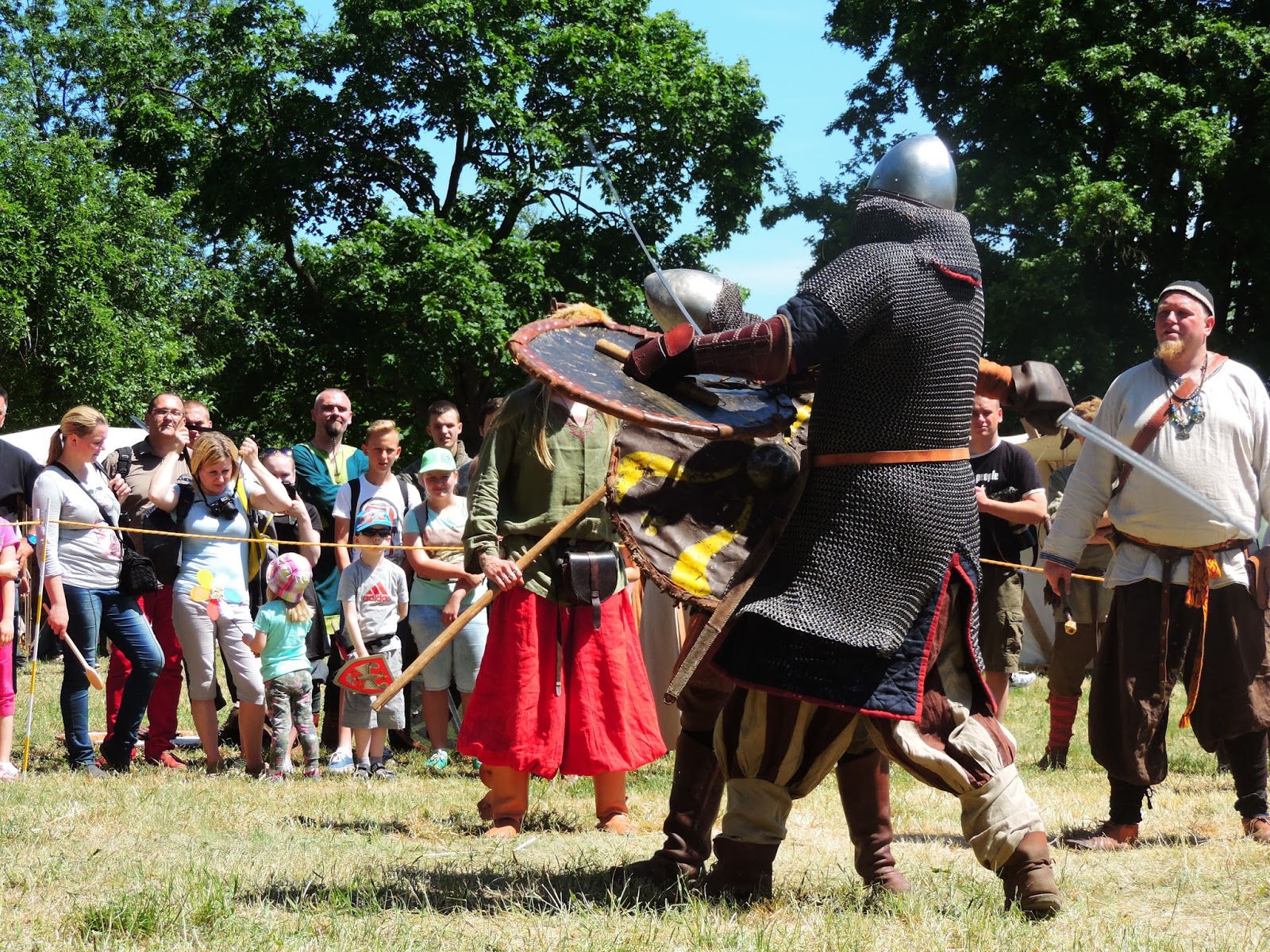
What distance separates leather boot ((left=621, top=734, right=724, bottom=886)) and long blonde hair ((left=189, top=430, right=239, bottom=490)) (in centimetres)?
352

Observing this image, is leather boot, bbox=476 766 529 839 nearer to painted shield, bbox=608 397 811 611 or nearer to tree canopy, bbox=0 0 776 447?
painted shield, bbox=608 397 811 611

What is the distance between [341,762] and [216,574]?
41.3 inches

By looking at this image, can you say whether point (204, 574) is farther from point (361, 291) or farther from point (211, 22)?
point (211, 22)

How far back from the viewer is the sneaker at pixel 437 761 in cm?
650

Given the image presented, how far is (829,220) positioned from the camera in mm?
19812

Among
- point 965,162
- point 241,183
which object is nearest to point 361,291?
point 241,183

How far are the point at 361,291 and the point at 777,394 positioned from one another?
693 inches

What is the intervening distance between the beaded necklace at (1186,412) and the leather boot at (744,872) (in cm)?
206

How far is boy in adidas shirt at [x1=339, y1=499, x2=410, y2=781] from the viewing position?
624cm

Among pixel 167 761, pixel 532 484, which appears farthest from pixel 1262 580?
pixel 167 761

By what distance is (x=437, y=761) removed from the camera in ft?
21.6

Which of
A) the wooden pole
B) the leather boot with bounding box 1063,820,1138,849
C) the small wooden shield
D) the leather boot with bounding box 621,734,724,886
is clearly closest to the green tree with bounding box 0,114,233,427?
the small wooden shield

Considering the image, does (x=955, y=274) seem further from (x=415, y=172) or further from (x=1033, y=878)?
(x=415, y=172)

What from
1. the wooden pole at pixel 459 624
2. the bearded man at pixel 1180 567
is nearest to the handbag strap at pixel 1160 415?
the bearded man at pixel 1180 567
